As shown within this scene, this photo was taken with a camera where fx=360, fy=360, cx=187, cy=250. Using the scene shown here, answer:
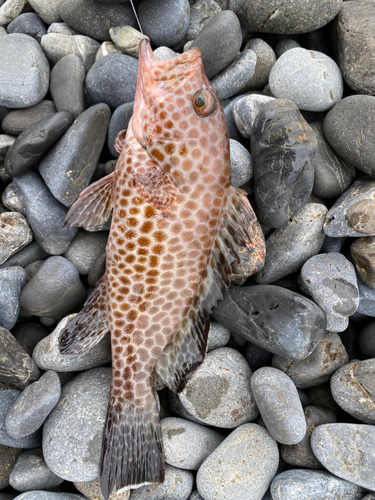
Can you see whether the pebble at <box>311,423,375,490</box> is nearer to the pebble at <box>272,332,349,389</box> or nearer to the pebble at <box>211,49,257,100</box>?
the pebble at <box>272,332,349,389</box>

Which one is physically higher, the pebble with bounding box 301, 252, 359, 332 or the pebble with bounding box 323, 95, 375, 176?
the pebble with bounding box 323, 95, 375, 176

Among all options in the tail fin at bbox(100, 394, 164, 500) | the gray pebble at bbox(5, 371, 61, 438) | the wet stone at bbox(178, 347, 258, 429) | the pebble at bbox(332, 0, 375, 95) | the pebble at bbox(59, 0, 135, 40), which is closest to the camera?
the tail fin at bbox(100, 394, 164, 500)

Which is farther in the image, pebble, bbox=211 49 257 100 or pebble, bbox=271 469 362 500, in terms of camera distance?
pebble, bbox=211 49 257 100

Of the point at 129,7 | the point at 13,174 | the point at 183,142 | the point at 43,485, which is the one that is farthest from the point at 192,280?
the point at 129,7

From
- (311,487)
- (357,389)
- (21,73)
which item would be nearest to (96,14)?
(21,73)

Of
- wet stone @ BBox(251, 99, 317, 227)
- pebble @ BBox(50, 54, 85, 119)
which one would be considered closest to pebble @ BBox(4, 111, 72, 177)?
pebble @ BBox(50, 54, 85, 119)

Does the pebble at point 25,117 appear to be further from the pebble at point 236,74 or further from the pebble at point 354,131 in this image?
the pebble at point 354,131

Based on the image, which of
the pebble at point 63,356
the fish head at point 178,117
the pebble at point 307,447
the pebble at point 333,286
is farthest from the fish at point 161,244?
the pebble at point 307,447
